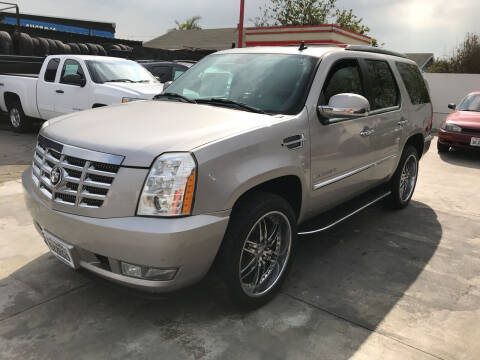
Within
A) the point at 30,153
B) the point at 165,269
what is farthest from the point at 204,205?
the point at 30,153

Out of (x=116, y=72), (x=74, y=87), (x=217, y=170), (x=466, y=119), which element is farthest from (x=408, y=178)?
(x=74, y=87)

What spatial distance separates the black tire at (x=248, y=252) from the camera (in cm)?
275

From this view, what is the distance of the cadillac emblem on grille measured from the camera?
2695 millimetres

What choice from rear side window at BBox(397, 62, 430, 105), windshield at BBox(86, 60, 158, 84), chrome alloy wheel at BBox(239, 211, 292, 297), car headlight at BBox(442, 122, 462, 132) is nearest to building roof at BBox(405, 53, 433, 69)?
car headlight at BBox(442, 122, 462, 132)

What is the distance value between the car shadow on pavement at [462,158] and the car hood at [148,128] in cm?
747

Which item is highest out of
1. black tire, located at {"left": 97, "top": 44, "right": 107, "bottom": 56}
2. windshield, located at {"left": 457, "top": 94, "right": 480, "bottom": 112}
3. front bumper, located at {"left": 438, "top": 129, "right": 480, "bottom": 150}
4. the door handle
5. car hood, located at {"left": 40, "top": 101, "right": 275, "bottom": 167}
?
black tire, located at {"left": 97, "top": 44, "right": 107, "bottom": 56}

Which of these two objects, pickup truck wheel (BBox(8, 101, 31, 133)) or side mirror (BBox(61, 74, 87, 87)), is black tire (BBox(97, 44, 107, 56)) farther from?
side mirror (BBox(61, 74, 87, 87))

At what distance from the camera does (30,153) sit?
8086 millimetres

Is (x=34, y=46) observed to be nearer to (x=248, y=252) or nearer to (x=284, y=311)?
(x=248, y=252)

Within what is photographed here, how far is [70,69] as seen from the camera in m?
8.98

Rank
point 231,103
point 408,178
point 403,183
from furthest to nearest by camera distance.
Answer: point 408,178
point 403,183
point 231,103

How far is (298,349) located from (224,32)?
1565 inches

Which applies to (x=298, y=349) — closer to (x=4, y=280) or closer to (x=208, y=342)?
(x=208, y=342)

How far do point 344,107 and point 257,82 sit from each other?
74 cm
